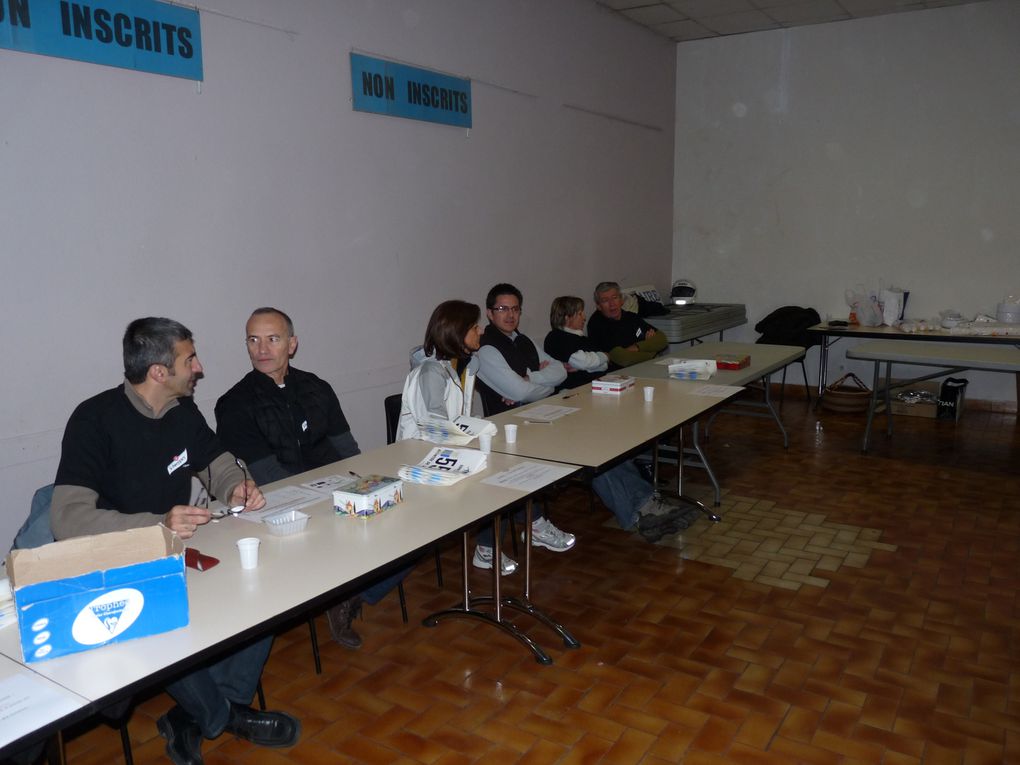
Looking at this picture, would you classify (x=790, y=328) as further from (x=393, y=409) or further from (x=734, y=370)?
(x=393, y=409)

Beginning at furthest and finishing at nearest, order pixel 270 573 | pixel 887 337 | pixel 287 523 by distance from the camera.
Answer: pixel 887 337 < pixel 287 523 < pixel 270 573

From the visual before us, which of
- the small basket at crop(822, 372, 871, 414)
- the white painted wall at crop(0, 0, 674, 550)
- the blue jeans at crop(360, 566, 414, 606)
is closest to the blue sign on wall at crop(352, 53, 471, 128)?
the white painted wall at crop(0, 0, 674, 550)

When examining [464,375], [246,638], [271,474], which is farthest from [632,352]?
[246,638]

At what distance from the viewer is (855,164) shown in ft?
24.3

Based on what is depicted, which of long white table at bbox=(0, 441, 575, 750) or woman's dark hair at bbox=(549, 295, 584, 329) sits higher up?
woman's dark hair at bbox=(549, 295, 584, 329)

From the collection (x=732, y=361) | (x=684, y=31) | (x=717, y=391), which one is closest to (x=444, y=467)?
(x=717, y=391)

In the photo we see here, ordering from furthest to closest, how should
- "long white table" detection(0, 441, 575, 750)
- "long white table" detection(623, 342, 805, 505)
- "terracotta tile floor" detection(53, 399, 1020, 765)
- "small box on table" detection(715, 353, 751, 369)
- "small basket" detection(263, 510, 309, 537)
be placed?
1. "small box on table" detection(715, 353, 751, 369)
2. "long white table" detection(623, 342, 805, 505)
3. "terracotta tile floor" detection(53, 399, 1020, 765)
4. "small basket" detection(263, 510, 309, 537)
5. "long white table" detection(0, 441, 575, 750)

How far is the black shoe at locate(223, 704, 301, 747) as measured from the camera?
2.47 metres

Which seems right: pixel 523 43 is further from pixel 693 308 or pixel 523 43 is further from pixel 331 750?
pixel 331 750

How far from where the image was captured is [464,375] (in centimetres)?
361

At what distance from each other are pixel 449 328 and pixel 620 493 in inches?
51.9

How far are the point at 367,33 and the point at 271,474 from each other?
279cm

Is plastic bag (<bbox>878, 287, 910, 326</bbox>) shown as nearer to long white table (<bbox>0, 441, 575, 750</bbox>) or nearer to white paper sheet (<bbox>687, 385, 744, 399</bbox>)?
white paper sheet (<bbox>687, 385, 744, 399</bbox>)

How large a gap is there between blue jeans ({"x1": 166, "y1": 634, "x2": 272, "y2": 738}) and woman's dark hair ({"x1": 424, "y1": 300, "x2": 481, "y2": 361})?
151 cm
